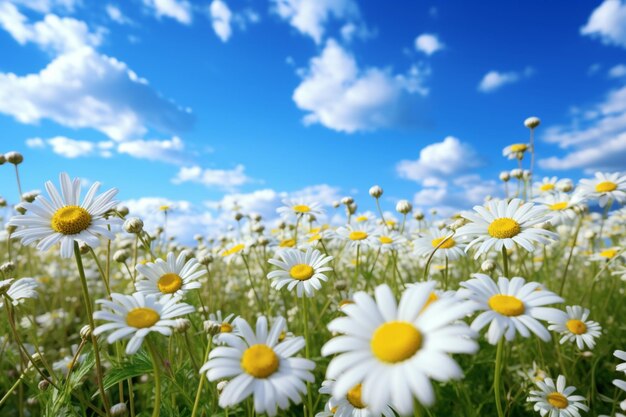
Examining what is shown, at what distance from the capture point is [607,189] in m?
3.20

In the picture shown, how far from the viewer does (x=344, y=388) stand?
97 cm

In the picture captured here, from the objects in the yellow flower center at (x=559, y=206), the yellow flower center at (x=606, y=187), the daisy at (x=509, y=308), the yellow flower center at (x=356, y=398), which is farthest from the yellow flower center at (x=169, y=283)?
the yellow flower center at (x=606, y=187)

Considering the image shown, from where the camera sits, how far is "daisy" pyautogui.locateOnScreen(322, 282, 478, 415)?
94 centimetres

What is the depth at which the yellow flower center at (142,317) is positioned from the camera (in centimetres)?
139

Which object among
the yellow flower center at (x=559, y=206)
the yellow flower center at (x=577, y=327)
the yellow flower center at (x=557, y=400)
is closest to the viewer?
the yellow flower center at (x=557, y=400)

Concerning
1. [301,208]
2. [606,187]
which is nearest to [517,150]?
[606,187]

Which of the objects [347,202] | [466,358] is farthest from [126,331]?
[347,202]

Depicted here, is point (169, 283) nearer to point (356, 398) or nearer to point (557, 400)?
point (356, 398)

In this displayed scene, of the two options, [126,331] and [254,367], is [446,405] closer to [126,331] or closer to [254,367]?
[254,367]

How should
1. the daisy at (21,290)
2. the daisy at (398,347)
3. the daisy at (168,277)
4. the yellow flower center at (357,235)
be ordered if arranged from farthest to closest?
the yellow flower center at (357,235), the daisy at (21,290), the daisy at (168,277), the daisy at (398,347)

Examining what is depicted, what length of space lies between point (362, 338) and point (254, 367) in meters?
0.38

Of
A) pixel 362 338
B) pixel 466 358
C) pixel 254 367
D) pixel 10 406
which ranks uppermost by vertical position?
pixel 362 338

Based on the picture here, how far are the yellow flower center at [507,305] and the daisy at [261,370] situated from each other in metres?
0.62

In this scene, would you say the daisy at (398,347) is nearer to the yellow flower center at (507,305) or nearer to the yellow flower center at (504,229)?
the yellow flower center at (507,305)
